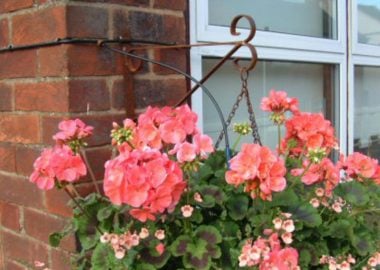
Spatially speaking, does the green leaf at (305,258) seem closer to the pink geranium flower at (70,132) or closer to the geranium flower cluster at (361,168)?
the geranium flower cluster at (361,168)

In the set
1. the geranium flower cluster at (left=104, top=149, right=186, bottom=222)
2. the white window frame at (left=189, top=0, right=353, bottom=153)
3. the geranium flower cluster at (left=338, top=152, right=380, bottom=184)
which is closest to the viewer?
the geranium flower cluster at (left=104, top=149, right=186, bottom=222)

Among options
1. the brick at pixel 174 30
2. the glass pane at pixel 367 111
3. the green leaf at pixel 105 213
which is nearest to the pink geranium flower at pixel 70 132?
the green leaf at pixel 105 213

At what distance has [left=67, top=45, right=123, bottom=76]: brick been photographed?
128cm

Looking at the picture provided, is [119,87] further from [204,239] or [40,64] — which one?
[204,239]

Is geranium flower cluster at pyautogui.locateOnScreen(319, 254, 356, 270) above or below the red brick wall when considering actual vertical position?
below

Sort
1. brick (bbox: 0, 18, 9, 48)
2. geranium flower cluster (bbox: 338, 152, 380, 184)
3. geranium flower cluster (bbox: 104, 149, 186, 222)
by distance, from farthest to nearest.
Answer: brick (bbox: 0, 18, 9, 48) → geranium flower cluster (bbox: 338, 152, 380, 184) → geranium flower cluster (bbox: 104, 149, 186, 222)

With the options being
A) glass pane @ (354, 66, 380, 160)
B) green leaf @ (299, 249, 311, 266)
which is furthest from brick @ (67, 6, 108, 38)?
glass pane @ (354, 66, 380, 160)

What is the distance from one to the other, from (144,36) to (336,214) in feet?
2.12

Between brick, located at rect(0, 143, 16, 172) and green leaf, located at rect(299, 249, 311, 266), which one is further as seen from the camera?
brick, located at rect(0, 143, 16, 172)

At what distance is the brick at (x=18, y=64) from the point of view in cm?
138

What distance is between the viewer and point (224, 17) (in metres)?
1.81

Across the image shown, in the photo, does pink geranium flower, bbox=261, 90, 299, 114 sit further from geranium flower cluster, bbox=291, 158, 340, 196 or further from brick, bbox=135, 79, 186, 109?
brick, bbox=135, 79, 186, 109

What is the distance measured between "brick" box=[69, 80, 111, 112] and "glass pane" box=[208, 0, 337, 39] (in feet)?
1.87

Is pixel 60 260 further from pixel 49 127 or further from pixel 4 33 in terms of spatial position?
pixel 4 33
